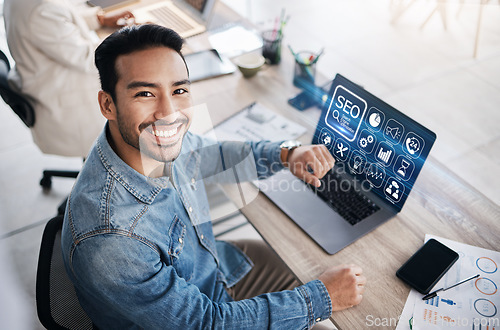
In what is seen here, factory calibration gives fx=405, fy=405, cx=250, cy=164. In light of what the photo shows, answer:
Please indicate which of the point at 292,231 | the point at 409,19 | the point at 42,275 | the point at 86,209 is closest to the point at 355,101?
the point at 292,231

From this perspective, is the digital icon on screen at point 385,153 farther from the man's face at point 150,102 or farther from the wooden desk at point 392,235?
the man's face at point 150,102

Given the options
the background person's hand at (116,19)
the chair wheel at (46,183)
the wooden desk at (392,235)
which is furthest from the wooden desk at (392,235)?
the chair wheel at (46,183)

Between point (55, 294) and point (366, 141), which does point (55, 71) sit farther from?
point (366, 141)

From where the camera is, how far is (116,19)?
215 cm

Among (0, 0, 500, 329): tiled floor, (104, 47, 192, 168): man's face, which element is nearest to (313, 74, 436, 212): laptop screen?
(104, 47, 192, 168): man's face

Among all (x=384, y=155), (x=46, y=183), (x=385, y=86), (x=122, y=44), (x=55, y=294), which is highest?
(x=122, y=44)

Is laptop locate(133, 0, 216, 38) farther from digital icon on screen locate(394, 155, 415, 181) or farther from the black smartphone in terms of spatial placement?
the black smartphone

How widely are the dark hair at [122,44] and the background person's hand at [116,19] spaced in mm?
1242

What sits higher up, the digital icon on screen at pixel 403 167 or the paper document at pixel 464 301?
the digital icon on screen at pixel 403 167

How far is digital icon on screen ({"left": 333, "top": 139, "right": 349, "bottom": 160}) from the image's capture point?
133 centimetres

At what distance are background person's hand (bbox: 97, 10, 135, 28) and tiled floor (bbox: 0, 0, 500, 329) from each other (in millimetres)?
709

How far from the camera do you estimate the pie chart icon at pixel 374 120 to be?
1209mm

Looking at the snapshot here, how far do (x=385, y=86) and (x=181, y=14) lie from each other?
1708 millimetres

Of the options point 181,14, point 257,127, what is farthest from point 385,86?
point 257,127
